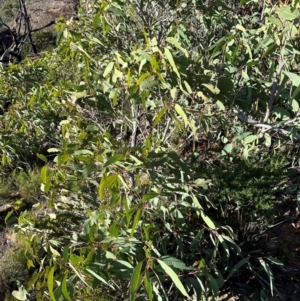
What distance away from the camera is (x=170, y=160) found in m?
1.97

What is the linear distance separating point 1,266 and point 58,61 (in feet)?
8.64

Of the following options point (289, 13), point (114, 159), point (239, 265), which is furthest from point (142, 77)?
point (239, 265)

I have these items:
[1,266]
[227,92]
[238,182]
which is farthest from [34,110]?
[227,92]

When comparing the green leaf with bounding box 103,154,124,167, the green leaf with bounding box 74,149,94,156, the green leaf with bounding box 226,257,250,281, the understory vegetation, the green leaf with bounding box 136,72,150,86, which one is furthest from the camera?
the green leaf with bounding box 226,257,250,281

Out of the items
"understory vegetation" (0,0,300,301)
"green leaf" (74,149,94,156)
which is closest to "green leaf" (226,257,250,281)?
"understory vegetation" (0,0,300,301)

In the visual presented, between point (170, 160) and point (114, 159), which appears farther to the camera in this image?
point (170, 160)

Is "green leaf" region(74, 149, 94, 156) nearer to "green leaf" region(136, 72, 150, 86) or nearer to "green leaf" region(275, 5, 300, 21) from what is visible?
"green leaf" region(136, 72, 150, 86)

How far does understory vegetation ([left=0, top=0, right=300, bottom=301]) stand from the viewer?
6.07ft

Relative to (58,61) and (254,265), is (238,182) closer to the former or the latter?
(254,265)

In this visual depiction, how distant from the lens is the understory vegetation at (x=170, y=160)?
1.85 metres

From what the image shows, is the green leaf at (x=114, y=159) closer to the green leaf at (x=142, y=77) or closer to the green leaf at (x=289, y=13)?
the green leaf at (x=142, y=77)

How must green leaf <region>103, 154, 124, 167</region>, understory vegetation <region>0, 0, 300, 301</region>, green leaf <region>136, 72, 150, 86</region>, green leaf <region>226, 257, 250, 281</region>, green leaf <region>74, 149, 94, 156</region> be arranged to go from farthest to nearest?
green leaf <region>226, 257, 250, 281</region> → green leaf <region>74, 149, 94, 156</region> → understory vegetation <region>0, 0, 300, 301</region> → green leaf <region>136, 72, 150, 86</region> → green leaf <region>103, 154, 124, 167</region>

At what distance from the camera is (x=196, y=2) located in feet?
8.70

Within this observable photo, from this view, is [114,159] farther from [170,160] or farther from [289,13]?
[289,13]
